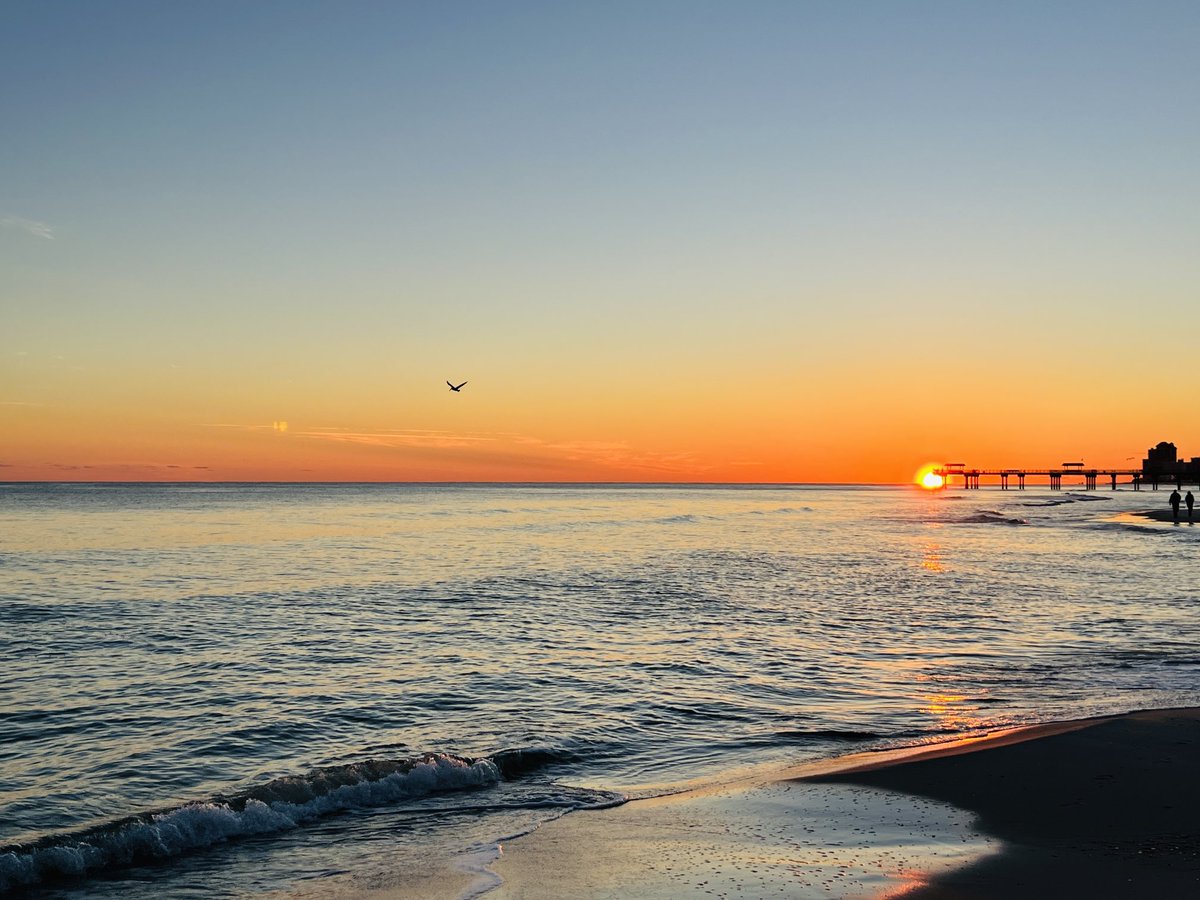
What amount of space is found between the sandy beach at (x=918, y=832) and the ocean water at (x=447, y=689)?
3.76ft

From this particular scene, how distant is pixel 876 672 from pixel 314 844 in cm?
1377

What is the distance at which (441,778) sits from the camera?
12.6 m

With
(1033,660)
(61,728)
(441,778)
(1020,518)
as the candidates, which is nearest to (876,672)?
(1033,660)

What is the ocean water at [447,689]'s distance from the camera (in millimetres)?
10711

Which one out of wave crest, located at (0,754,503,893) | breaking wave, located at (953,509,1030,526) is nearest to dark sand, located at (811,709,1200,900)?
wave crest, located at (0,754,503,893)

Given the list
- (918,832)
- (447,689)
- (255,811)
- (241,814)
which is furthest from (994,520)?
(241,814)

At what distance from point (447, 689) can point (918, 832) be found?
35.4ft

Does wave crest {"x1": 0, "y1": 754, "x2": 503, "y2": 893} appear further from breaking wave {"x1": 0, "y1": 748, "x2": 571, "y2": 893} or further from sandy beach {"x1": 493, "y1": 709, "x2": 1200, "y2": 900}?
Result: sandy beach {"x1": 493, "y1": 709, "x2": 1200, "y2": 900}

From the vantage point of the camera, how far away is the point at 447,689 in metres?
18.4

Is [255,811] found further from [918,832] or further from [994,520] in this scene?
[994,520]

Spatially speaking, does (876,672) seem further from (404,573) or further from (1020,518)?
(1020,518)

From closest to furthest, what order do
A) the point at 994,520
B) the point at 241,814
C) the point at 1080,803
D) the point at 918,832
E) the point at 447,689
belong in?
the point at 918,832 → the point at 1080,803 → the point at 241,814 → the point at 447,689 → the point at 994,520

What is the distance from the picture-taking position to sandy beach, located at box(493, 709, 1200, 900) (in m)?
8.37

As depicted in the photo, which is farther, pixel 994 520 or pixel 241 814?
pixel 994 520
